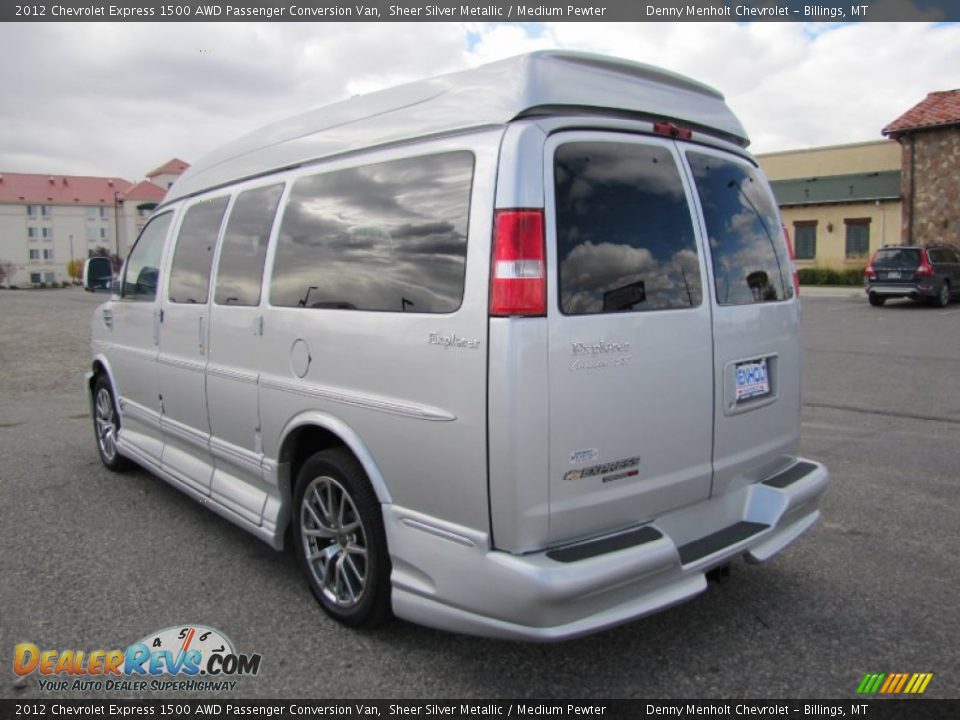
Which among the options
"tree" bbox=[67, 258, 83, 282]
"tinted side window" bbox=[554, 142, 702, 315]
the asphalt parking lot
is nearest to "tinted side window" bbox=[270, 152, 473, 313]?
"tinted side window" bbox=[554, 142, 702, 315]

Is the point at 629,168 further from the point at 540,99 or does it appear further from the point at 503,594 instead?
the point at 503,594

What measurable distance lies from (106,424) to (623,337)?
4.86 meters

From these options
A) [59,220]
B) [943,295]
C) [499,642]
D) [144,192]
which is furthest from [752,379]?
[59,220]

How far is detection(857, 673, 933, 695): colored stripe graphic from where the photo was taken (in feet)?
9.46

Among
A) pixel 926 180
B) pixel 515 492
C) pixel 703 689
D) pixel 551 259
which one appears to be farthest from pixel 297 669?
pixel 926 180

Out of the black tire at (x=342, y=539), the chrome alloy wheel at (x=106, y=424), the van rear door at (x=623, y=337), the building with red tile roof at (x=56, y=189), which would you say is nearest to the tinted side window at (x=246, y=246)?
the black tire at (x=342, y=539)

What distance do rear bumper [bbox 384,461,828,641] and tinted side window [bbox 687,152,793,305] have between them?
96 centimetres

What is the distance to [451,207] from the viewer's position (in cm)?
292

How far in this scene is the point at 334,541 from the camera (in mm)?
3490

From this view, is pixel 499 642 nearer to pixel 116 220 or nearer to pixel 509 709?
pixel 509 709

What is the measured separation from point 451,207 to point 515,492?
1108 millimetres

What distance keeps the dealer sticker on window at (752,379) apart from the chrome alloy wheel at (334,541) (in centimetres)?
173

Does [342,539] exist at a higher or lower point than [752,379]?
lower

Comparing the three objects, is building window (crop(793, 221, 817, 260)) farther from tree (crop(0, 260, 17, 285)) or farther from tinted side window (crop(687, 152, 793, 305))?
tree (crop(0, 260, 17, 285))
